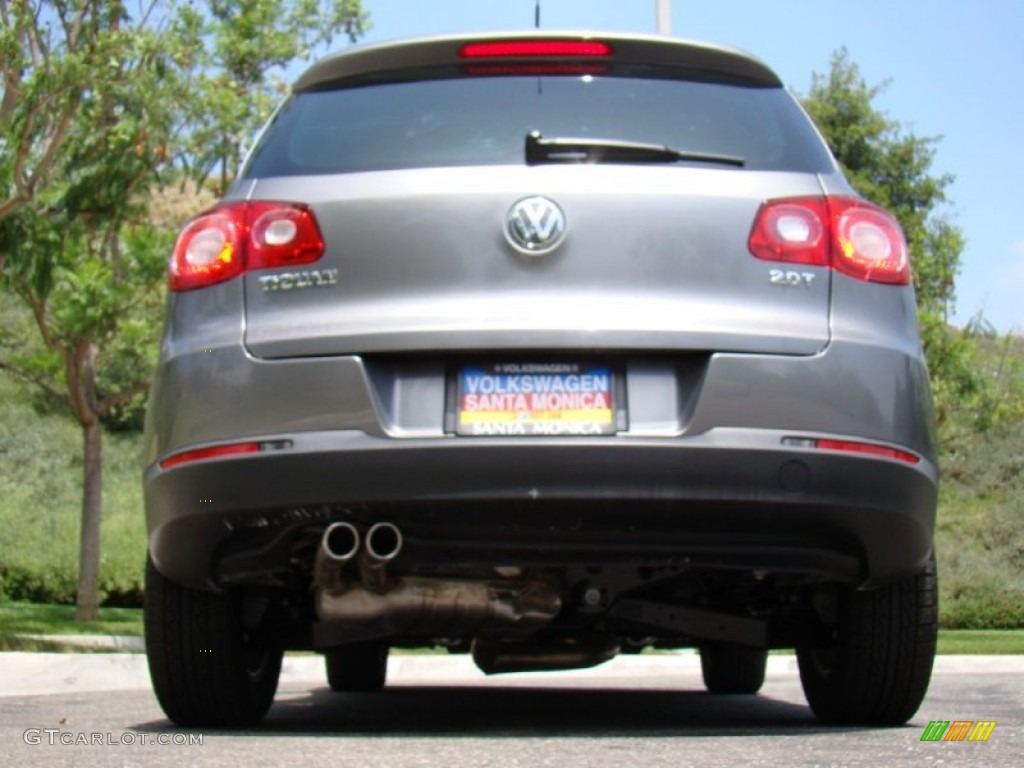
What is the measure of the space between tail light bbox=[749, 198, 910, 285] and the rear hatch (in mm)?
37

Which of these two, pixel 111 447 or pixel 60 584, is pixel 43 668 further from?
pixel 111 447

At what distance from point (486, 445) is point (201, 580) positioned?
102 centimetres

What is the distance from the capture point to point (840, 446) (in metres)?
4.29

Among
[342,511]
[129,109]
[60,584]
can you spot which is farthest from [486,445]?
[60,584]

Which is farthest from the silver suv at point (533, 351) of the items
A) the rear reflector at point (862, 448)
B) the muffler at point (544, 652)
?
the muffler at point (544, 652)

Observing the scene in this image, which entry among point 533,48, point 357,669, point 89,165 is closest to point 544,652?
point 533,48

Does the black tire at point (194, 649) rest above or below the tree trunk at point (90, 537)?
above

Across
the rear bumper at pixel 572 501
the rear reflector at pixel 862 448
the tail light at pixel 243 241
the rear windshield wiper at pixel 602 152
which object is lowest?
the rear bumper at pixel 572 501

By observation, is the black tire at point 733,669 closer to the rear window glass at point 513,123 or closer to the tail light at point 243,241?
the rear window glass at point 513,123

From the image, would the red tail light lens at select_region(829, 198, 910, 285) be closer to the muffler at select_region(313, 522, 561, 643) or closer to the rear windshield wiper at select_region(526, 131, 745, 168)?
the rear windshield wiper at select_region(526, 131, 745, 168)

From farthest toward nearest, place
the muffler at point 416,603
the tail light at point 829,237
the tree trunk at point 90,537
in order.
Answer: the tree trunk at point 90,537 → the muffler at point 416,603 → the tail light at point 829,237

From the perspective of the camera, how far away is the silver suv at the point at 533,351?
4.19 meters

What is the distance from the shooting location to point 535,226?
4.31 metres

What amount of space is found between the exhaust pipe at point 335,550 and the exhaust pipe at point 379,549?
4 centimetres
